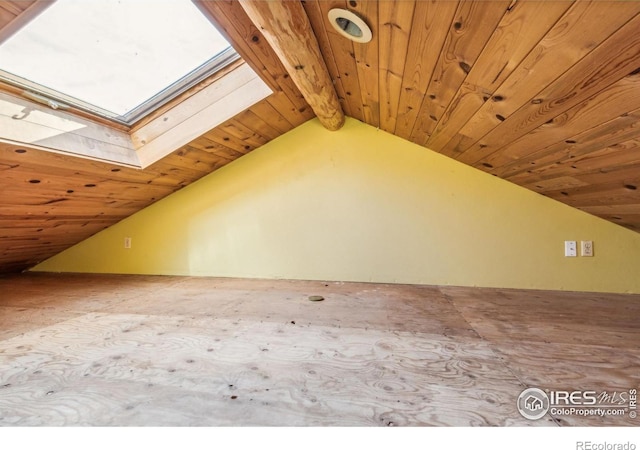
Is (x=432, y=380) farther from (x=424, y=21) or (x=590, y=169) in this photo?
(x=590, y=169)

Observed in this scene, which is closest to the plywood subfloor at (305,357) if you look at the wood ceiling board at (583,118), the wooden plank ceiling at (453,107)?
the wooden plank ceiling at (453,107)

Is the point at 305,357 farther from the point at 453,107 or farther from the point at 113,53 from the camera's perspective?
the point at 113,53

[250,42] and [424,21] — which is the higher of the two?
[250,42]

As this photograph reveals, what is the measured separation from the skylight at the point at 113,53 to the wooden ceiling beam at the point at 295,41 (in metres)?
0.48

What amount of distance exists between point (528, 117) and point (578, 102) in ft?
0.79

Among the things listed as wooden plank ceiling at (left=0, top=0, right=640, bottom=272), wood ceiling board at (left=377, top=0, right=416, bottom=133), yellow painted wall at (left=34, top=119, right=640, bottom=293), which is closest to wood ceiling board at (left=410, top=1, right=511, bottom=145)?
wooden plank ceiling at (left=0, top=0, right=640, bottom=272)

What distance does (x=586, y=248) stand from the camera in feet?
7.39

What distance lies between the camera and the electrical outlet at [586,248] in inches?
88.4

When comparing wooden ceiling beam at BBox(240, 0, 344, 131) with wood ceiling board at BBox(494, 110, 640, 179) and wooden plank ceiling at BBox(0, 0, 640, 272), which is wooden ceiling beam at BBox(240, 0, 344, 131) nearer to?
wooden plank ceiling at BBox(0, 0, 640, 272)

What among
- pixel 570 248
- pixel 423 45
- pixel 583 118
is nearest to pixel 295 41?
pixel 423 45

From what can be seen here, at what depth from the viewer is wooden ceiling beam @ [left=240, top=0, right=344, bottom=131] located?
109cm

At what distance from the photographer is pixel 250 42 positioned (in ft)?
4.74

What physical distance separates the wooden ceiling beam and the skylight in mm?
482

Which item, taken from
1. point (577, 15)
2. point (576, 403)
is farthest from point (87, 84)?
point (576, 403)
